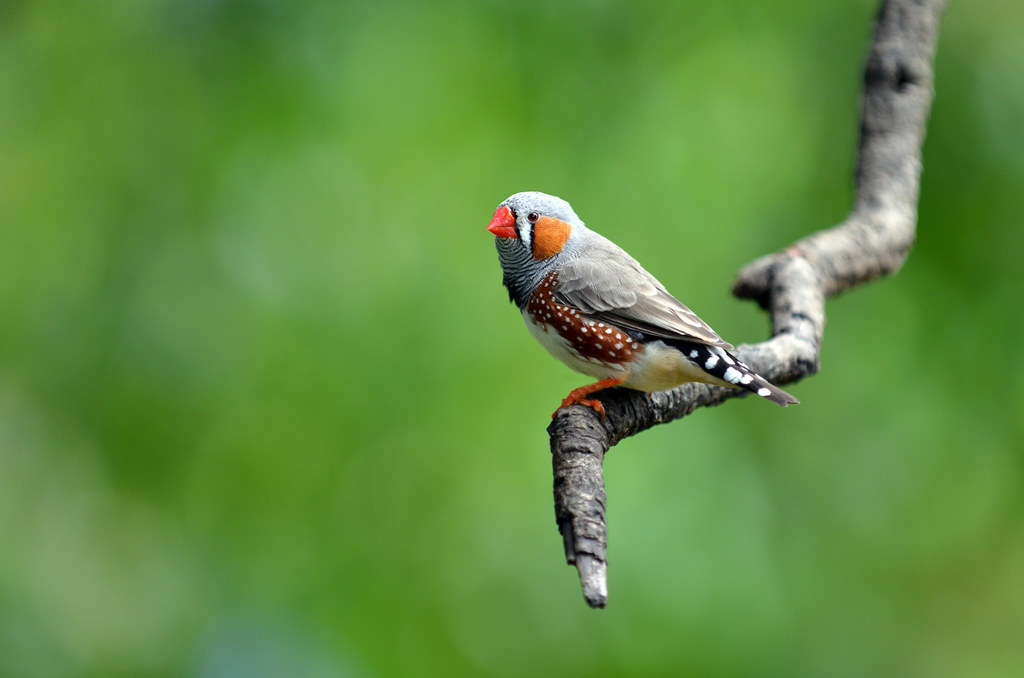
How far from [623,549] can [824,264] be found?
163cm

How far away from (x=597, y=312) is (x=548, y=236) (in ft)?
0.91

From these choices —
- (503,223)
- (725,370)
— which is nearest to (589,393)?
(725,370)

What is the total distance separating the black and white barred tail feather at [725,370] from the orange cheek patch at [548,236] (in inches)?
17.8

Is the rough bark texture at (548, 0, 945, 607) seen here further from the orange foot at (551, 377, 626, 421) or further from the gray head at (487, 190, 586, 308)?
the gray head at (487, 190, 586, 308)

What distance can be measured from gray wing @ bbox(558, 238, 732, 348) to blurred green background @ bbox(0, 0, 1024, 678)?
6.00 ft

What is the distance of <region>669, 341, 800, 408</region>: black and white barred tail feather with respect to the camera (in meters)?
2.22

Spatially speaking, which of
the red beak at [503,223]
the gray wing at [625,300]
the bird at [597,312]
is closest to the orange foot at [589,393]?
the bird at [597,312]

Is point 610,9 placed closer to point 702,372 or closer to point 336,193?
point 336,193

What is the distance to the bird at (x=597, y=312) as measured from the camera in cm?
237

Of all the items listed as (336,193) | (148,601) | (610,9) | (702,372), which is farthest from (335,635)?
(610,9)

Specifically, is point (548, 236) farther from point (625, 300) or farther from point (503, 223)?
point (625, 300)

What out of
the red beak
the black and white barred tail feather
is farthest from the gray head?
the black and white barred tail feather

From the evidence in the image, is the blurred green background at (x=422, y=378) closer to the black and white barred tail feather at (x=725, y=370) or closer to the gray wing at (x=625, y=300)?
the gray wing at (x=625, y=300)

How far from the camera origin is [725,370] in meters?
2.27
